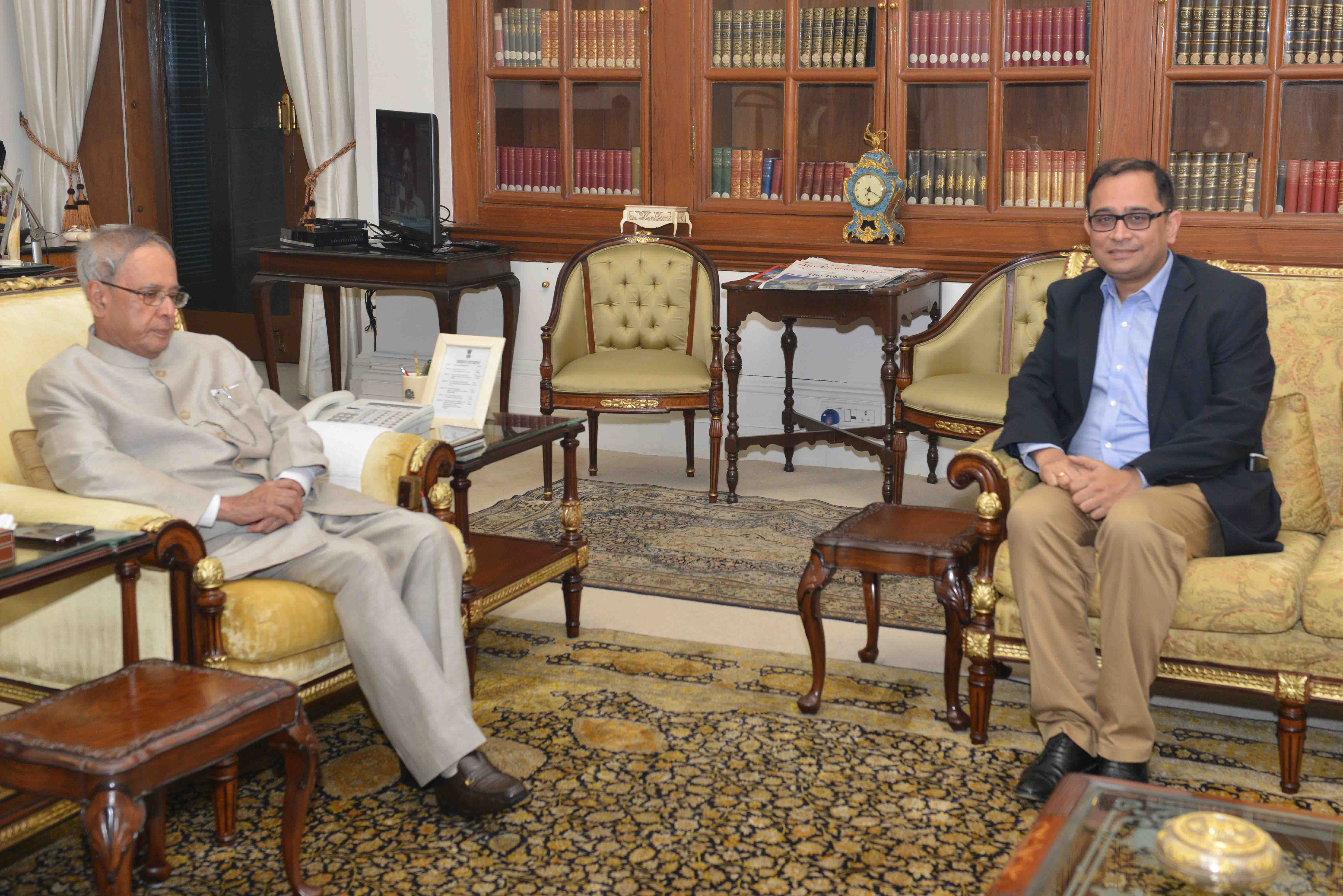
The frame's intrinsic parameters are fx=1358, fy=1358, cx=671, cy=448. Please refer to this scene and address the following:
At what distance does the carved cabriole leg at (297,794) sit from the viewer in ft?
7.66

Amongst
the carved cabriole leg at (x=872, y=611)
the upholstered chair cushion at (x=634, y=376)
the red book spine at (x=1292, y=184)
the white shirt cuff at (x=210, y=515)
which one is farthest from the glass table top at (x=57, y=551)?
the red book spine at (x=1292, y=184)

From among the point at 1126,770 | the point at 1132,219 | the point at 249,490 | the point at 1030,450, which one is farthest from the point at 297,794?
the point at 1132,219

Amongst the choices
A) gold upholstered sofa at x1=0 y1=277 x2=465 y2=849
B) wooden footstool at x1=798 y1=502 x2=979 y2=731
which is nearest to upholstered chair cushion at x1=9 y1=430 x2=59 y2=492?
gold upholstered sofa at x1=0 y1=277 x2=465 y2=849

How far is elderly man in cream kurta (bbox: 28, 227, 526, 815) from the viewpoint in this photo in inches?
104

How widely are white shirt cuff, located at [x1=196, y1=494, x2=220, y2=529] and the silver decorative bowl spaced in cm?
185

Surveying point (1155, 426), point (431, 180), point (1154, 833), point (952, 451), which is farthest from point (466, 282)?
point (1154, 833)

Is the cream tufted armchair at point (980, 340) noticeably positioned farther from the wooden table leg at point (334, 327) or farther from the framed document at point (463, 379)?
the wooden table leg at point (334, 327)

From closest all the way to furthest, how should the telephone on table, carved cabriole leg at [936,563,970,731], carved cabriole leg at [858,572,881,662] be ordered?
carved cabriole leg at [936,563,970,731] < the telephone on table < carved cabriole leg at [858,572,881,662]

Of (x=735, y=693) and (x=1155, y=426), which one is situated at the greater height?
(x=1155, y=426)

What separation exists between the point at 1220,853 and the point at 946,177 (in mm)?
4013

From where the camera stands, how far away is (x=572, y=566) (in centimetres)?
366

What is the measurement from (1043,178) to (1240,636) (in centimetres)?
294

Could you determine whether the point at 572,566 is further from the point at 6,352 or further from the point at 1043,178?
the point at 1043,178

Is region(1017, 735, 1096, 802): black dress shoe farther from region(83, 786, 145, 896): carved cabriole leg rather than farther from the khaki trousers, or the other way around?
region(83, 786, 145, 896): carved cabriole leg
